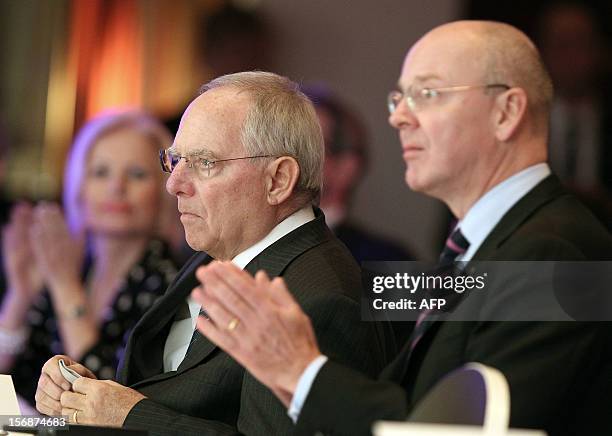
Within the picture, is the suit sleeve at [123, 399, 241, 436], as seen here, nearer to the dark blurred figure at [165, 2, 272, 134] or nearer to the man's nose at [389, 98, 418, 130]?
the man's nose at [389, 98, 418, 130]

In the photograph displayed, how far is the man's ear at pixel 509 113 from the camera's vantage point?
2785 mm

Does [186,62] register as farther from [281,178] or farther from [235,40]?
[281,178]

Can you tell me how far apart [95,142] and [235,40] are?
2.98 metres

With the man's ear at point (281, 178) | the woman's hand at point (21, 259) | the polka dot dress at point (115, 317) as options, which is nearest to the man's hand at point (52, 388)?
the man's ear at point (281, 178)

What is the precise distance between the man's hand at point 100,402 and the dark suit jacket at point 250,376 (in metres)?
0.03

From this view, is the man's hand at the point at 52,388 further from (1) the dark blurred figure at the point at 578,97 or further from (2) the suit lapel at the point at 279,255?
(1) the dark blurred figure at the point at 578,97

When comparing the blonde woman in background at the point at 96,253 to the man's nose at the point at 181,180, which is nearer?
the man's nose at the point at 181,180

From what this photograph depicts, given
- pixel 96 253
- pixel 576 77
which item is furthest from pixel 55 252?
pixel 576 77

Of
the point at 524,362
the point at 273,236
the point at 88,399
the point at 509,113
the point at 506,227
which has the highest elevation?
the point at 509,113

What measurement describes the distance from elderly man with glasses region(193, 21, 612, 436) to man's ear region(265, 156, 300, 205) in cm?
30

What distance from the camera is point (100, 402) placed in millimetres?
2633

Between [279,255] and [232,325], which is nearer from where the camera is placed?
[232,325]

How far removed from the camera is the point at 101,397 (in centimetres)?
264

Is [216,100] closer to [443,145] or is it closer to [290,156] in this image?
[290,156]
